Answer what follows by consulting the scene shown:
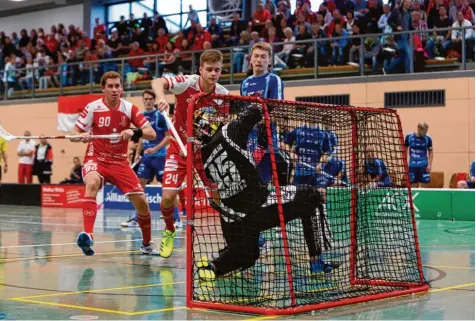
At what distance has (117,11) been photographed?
1324 inches

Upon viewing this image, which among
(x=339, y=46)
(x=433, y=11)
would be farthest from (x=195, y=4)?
(x=433, y=11)

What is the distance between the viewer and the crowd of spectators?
1891 centimetres

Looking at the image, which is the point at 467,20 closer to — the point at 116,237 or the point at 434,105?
the point at 434,105

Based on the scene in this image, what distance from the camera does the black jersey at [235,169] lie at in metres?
6.93

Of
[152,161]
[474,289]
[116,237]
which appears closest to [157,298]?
[474,289]

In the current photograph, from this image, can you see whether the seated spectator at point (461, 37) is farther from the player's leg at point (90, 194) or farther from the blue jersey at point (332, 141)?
the blue jersey at point (332, 141)

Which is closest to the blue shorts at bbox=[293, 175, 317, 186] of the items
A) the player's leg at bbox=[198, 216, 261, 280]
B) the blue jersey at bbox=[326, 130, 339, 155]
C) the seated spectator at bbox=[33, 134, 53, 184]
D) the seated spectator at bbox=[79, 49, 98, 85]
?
the blue jersey at bbox=[326, 130, 339, 155]

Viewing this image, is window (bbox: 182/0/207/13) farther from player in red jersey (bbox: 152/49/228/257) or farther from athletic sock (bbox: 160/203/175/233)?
player in red jersey (bbox: 152/49/228/257)

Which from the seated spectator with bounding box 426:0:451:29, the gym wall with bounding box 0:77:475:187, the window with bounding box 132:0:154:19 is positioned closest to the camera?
the seated spectator with bounding box 426:0:451:29

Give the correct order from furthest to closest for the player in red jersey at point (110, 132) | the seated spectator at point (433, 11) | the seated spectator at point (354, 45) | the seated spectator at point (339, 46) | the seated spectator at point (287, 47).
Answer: the seated spectator at point (287, 47), the seated spectator at point (339, 46), the seated spectator at point (354, 45), the seated spectator at point (433, 11), the player in red jersey at point (110, 132)

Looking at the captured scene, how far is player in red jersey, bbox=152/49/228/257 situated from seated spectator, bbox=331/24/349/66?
11.4 meters

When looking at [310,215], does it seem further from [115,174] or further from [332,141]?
[115,174]

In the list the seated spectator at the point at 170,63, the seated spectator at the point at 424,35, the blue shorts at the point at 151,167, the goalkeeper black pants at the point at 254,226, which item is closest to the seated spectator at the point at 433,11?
the seated spectator at the point at 424,35

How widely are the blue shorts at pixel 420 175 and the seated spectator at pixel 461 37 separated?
284 cm
